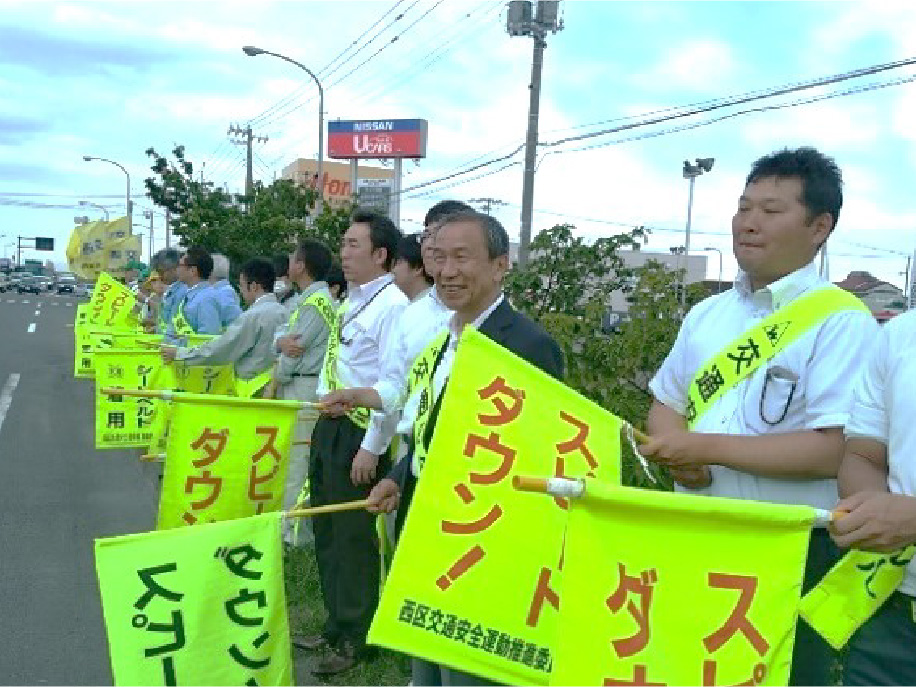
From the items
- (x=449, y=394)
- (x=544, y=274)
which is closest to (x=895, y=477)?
(x=449, y=394)

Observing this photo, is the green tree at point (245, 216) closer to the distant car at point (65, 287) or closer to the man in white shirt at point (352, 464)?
the man in white shirt at point (352, 464)

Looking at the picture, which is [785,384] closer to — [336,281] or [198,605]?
[198,605]

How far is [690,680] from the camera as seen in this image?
1.92 meters

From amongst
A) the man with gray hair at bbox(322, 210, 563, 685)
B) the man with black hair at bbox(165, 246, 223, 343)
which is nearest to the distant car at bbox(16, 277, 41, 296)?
the man with black hair at bbox(165, 246, 223, 343)

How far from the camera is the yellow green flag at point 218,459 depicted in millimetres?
4379

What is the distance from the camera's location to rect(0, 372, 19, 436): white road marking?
493 inches

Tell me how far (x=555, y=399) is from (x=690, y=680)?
0.88 meters

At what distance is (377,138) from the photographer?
5041 centimetres

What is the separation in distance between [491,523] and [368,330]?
85.9 inches

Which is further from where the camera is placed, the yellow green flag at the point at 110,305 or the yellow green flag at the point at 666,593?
the yellow green flag at the point at 110,305

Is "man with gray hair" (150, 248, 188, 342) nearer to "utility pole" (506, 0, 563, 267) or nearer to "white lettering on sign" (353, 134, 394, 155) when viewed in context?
"utility pole" (506, 0, 563, 267)

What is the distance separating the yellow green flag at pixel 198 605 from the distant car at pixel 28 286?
65.5 metres

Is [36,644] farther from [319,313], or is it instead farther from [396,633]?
[396,633]

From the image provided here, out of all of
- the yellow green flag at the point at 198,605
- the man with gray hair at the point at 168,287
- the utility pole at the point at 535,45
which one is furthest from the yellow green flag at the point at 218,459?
the utility pole at the point at 535,45
